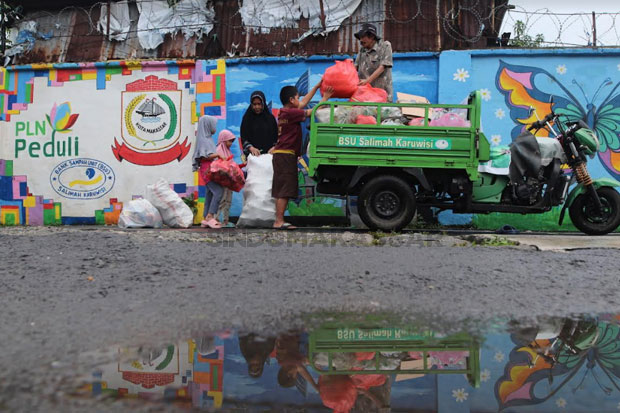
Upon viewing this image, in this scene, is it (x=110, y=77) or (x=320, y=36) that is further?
(x=320, y=36)

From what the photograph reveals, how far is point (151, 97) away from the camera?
11117mm

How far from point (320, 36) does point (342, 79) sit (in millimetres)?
4875

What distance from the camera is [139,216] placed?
28.0ft

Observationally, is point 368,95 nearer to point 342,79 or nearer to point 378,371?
point 342,79

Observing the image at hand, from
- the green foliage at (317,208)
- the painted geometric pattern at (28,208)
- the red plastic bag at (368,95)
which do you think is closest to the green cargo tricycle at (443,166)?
the red plastic bag at (368,95)

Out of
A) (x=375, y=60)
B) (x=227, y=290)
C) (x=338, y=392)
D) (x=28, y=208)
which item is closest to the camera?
(x=338, y=392)

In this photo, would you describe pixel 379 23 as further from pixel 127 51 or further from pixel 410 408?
pixel 410 408

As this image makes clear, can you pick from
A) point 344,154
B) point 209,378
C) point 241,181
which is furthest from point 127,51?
point 209,378

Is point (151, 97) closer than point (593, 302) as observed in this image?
No

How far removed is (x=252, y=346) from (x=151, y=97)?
9.55 metres

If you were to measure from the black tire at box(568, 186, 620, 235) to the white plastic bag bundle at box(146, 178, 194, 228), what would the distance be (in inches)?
205

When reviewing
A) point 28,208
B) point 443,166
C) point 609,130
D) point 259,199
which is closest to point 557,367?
point 443,166

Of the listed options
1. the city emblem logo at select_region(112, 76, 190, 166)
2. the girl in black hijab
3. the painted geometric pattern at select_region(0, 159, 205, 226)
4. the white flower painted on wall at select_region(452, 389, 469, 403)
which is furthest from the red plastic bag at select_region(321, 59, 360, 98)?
the white flower painted on wall at select_region(452, 389, 469, 403)

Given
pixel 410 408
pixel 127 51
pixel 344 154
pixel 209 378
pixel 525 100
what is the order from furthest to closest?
pixel 127 51 → pixel 525 100 → pixel 344 154 → pixel 209 378 → pixel 410 408
